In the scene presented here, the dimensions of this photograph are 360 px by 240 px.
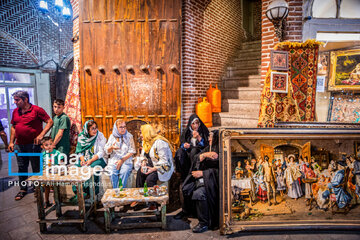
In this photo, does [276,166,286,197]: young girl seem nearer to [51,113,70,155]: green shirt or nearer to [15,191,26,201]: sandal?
[51,113,70,155]: green shirt

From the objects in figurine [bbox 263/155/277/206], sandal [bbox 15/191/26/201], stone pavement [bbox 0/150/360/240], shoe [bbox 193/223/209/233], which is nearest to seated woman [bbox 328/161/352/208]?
stone pavement [bbox 0/150/360/240]

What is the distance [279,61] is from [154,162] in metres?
2.82

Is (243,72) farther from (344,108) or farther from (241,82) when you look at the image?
(344,108)

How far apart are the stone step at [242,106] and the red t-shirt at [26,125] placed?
428 centimetres

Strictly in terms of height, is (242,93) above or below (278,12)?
below

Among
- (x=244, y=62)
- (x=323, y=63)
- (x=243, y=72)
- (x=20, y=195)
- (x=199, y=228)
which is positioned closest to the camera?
(x=199, y=228)

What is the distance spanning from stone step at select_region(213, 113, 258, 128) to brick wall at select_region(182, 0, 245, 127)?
743mm

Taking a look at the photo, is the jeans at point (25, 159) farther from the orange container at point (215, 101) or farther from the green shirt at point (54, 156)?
the orange container at point (215, 101)

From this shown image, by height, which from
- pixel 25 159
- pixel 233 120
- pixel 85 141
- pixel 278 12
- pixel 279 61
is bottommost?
pixel 25 159

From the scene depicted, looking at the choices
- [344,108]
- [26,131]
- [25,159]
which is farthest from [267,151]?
[25,159]

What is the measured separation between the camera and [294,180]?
2.80 m

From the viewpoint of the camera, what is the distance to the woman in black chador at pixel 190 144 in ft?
12.2

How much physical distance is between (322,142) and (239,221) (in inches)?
58.7

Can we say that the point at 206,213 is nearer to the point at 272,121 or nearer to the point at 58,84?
the point at 272,121
